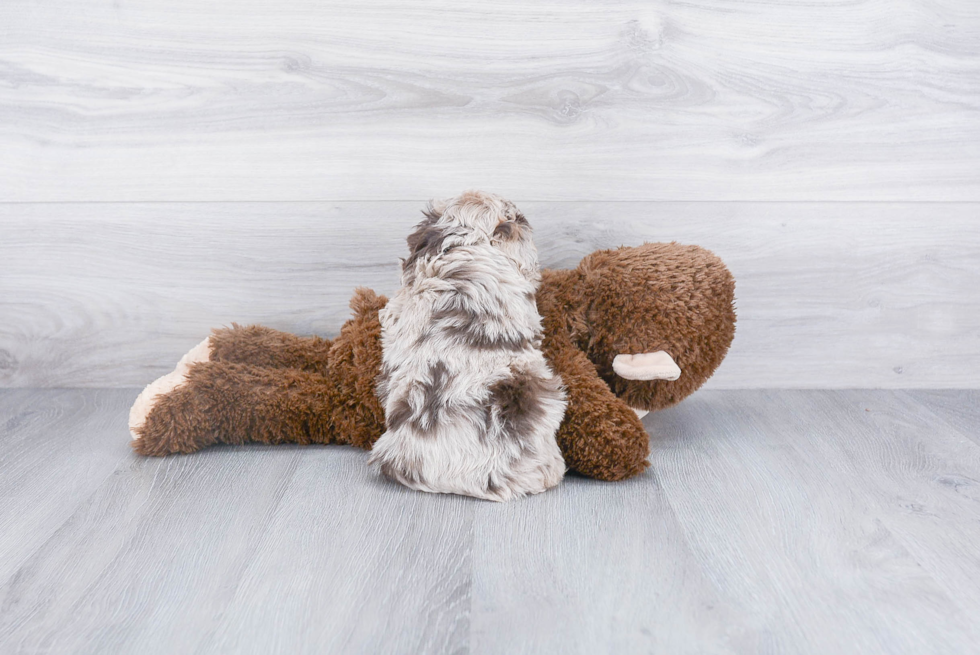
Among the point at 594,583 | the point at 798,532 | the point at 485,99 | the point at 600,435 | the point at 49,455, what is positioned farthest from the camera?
the point at 485,99

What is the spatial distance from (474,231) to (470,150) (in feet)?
0.86

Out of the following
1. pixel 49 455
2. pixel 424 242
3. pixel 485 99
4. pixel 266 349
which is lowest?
pixel 49 455

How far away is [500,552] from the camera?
789 mm

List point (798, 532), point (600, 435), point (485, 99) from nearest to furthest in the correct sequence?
point (798, 532) → point (600, 435) → point (485, 99)

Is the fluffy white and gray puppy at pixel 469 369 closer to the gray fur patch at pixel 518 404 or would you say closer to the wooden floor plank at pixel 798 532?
the gray fur patch at pixel 518 404

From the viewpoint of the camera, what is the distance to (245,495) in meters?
0.92

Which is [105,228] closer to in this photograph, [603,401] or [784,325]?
[603,401]

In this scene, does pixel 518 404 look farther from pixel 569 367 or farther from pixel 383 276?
pixel 383 276

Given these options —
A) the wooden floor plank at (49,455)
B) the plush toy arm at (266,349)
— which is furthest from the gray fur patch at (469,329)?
the wooden floor plank at (49,455)

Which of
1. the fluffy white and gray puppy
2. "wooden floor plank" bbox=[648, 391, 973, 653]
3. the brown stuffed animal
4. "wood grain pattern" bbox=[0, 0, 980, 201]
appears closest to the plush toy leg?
the brown stuffed animal

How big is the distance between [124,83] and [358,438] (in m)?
0.69

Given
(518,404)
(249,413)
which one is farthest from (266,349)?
(518,404)

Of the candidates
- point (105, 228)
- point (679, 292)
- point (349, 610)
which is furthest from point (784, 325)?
point (105, 228)

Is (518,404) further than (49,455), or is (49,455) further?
(49,455)
